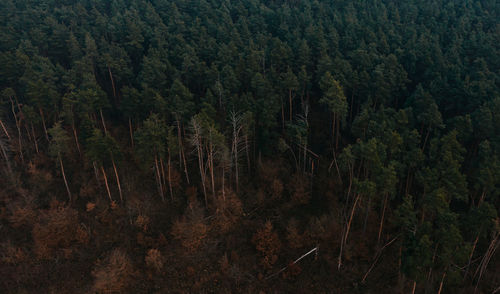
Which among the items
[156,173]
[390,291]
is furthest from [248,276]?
[156,173]

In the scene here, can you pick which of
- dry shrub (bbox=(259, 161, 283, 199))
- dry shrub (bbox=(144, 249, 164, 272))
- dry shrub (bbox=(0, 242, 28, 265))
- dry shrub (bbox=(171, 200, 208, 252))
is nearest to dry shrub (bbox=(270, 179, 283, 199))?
dry shrub (bbox=(259, 161, 283, 199))

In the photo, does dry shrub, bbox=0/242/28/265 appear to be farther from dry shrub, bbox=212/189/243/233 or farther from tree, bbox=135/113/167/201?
dry shrub, bbox=212/189/243/233

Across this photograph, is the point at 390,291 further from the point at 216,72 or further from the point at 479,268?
the point at 216,72

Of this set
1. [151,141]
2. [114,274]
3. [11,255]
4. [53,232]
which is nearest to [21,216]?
[11,255]

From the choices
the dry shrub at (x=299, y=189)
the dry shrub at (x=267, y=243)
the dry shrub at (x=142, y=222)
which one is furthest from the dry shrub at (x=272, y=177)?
the dry shrub at (x=142, y=222)

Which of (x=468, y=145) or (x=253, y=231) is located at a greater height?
(x=468, y=145)

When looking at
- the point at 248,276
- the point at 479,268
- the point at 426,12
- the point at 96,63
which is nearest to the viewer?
the point at 479,268
